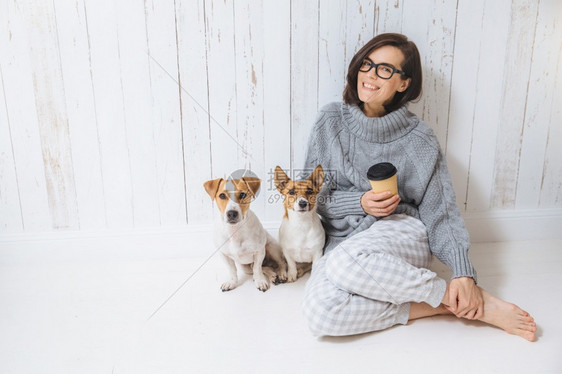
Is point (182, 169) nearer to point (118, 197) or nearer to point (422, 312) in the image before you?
point (118, 197)

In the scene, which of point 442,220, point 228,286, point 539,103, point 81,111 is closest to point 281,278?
point 228,286

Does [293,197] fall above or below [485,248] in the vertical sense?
above

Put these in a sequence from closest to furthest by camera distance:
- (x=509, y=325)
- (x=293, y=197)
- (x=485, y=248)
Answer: (x=509, y=325) → (x=293, y=197) → (x=485, y=248)

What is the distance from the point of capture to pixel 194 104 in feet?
4.80

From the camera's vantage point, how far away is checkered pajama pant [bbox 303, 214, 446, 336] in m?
1.08

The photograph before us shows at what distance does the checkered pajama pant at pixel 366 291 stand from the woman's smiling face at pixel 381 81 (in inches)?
18.1

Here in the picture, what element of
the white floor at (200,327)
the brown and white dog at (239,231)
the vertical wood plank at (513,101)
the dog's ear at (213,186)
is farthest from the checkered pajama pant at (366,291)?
the vertical wood plank at (513,101)

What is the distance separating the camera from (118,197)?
1531 mm

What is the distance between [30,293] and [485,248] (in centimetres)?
167

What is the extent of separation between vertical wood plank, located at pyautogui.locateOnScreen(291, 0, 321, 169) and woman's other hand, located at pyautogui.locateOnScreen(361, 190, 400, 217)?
35 centimetres

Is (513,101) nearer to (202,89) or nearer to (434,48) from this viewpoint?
(434,48)

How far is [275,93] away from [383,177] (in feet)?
1.77

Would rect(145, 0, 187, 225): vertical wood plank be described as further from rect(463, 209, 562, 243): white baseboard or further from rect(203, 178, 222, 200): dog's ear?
rect(463, 209, 562, 243): white baseboard

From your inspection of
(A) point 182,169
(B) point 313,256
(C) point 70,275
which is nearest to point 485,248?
(B) point 313,256
